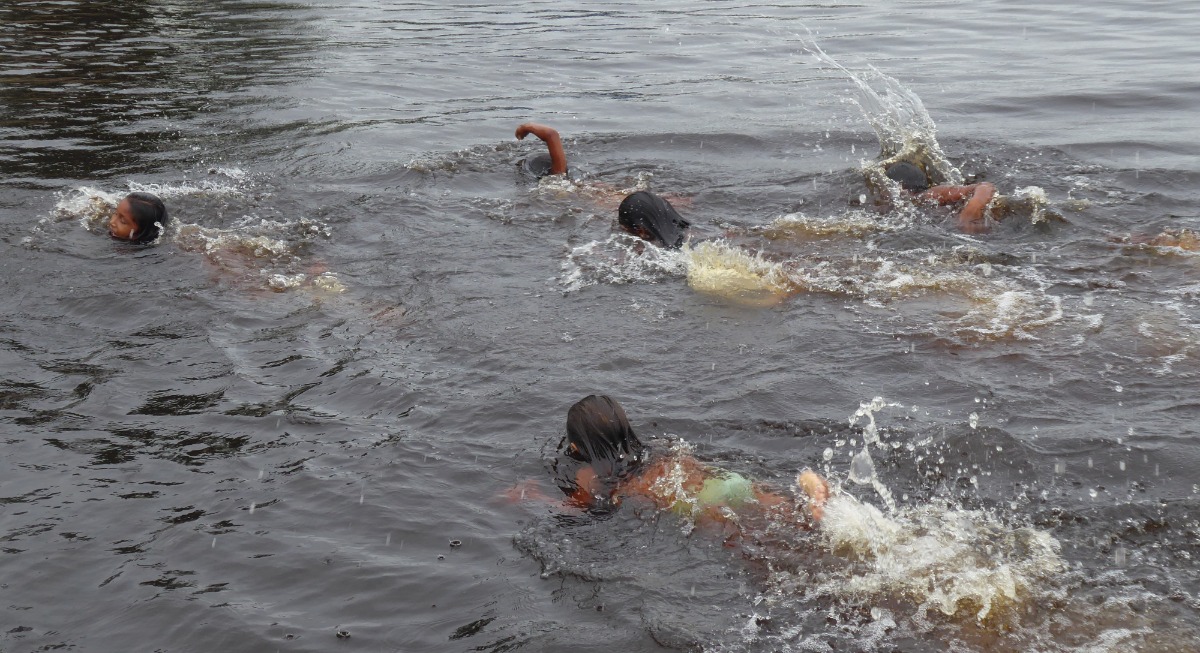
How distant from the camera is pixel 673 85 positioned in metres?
15.2

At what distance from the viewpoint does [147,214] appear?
8.98 m

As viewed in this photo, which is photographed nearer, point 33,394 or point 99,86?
point 33,394

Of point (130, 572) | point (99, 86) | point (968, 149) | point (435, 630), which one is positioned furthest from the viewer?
point (99, 86)

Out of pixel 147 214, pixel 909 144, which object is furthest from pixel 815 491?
pixel 909 144

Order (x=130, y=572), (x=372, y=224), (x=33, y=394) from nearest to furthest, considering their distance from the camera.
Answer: (x=130, y=572) < (x=33, y=394) < (x=372, y=224)

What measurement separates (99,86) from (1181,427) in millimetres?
13510

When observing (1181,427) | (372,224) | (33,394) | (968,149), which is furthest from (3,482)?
(968,149)

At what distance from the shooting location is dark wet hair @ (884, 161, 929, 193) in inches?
387

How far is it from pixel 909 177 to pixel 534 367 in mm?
4582

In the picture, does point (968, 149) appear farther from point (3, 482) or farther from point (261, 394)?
point (3, 482)

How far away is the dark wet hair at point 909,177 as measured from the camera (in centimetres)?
984

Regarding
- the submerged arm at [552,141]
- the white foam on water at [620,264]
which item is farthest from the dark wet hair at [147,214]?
the white foam on water at [620,264]

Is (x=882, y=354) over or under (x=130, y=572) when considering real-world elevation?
over

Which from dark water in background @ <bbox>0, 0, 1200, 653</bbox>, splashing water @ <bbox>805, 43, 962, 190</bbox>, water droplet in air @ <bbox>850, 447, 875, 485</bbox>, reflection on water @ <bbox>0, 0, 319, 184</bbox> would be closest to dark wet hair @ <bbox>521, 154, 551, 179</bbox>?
dark water in background @ <bbox>0, 0, 1200, 653</bbox>
